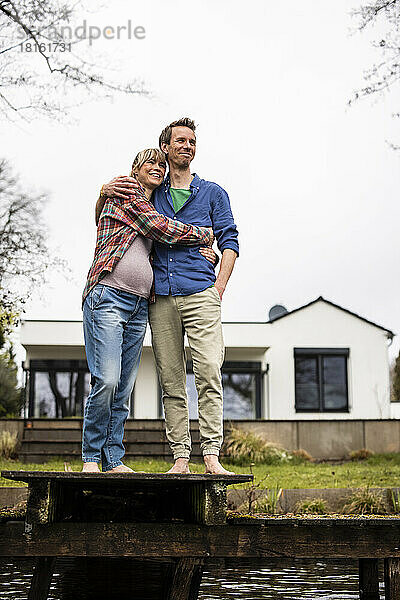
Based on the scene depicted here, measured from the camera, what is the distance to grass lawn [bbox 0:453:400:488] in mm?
10328

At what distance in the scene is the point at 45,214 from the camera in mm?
15984

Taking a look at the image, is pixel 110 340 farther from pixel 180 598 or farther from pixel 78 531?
pixel 180 598

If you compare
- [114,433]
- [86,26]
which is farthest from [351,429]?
[114,433]

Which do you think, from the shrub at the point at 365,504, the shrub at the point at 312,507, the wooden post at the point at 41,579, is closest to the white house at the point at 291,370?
the shrub at the point at 365,504

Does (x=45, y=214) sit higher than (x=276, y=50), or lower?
lower

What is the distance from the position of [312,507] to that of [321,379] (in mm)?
13338

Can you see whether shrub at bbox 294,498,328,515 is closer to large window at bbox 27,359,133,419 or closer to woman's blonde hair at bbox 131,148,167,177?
woman's blonde hair at bbox 131,148,167,177

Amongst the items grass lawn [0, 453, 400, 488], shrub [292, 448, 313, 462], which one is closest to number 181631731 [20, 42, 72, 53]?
grass lawn [0, 453, 400, 488]

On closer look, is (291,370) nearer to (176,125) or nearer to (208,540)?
(176,125)

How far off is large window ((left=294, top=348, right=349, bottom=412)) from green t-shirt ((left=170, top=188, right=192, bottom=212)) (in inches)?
678

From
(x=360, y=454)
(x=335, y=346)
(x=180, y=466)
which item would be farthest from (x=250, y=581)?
(x=335, y=346)

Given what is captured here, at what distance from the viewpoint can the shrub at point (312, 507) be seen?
8452 millimetres

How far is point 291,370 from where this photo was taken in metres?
21.4

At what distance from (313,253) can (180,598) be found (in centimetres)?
2473
